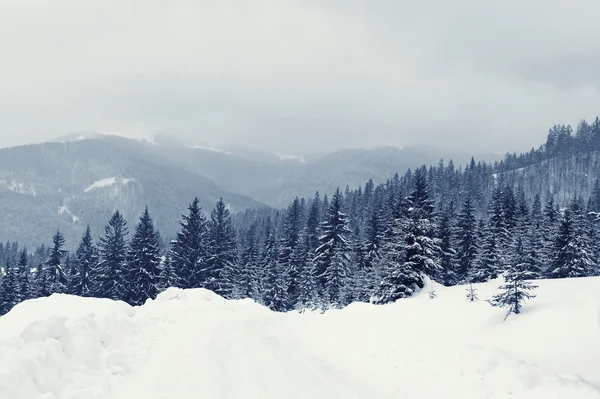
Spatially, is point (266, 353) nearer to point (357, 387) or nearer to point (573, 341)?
point (357, 387)

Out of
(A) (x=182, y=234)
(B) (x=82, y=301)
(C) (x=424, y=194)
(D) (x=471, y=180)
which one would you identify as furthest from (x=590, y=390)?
(D) (x=471, y=180)

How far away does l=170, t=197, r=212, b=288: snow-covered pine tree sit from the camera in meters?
50.0

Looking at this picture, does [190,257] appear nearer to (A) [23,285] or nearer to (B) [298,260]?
(B) [298,260]

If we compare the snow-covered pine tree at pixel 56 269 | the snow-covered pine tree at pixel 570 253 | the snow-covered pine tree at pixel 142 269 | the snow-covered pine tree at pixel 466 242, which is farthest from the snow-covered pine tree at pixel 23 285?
the snow-covered pine tree at pixel 570 253

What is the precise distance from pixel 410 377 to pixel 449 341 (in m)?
2.78

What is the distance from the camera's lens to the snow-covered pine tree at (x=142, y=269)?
4794 cm

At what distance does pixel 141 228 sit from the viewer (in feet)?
166

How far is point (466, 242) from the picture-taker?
5634 cm

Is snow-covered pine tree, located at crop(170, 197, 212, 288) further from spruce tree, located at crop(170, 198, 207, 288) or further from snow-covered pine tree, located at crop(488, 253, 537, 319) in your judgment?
snow-covered pine tree, located at crop(488, 253, 537, 319)

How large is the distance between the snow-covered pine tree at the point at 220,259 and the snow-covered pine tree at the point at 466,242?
27814 millimetres

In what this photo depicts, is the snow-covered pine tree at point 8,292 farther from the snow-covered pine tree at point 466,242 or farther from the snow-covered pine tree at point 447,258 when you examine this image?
the snow-covered pine tree at point 466,242

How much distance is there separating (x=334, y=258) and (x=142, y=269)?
67.5ft

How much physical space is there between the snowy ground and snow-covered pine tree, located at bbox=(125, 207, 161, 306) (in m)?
29.3

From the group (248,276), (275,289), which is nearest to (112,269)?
(248,276)
